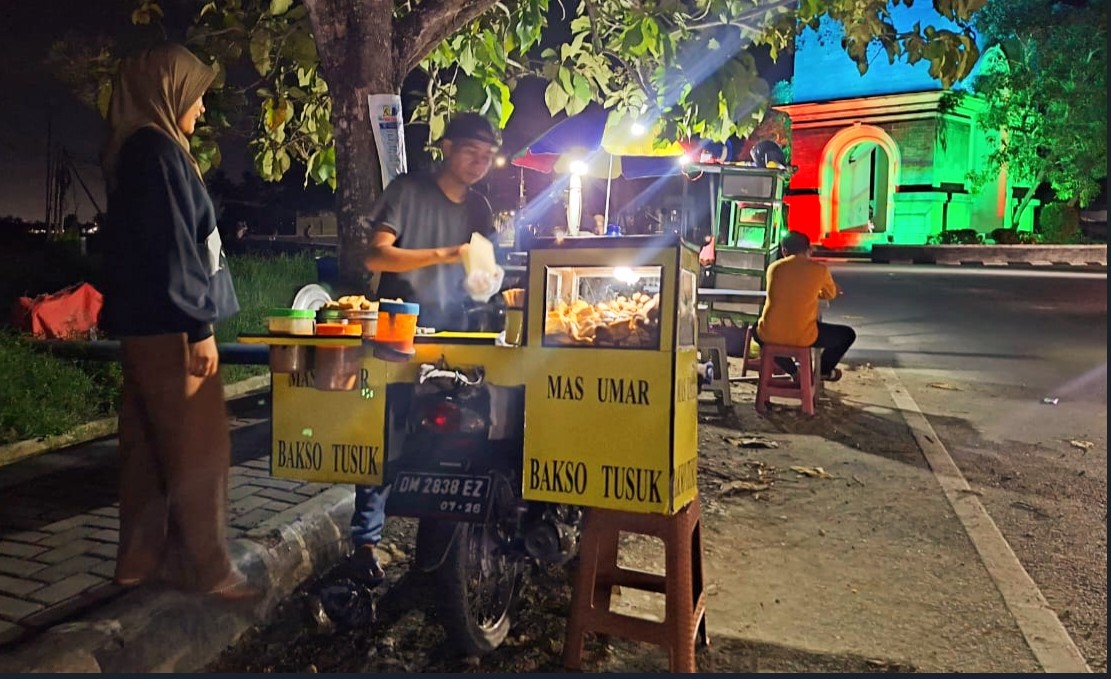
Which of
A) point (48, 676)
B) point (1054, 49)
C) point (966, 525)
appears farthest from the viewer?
point (1054, 49)

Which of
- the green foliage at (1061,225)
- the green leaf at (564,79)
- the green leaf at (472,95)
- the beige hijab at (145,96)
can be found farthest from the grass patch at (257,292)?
the green foliage at (1061,225)

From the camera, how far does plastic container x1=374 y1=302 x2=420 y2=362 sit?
2986 millimetres

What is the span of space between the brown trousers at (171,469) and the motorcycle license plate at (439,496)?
744 mm

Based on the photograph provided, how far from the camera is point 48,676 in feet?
9.25

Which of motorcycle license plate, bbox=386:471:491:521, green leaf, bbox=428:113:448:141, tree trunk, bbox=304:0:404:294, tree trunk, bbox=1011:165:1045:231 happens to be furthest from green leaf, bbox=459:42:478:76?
tree trunk, bbox=1011:165:1045:231

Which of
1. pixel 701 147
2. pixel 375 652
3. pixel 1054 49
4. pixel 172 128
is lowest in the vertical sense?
pixel 375 652

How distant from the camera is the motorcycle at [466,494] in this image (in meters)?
3.09

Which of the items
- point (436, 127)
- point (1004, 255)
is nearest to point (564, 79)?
point (436, 127)

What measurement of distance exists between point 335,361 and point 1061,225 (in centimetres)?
3960

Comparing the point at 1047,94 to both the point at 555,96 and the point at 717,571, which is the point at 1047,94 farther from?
the point at 717,571

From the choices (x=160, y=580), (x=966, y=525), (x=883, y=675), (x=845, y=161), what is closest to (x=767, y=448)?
(x=966, y=525)

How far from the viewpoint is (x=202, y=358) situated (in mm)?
3152

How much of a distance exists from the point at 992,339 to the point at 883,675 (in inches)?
431

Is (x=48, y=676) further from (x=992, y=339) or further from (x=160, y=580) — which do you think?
(x=992, y=339)
